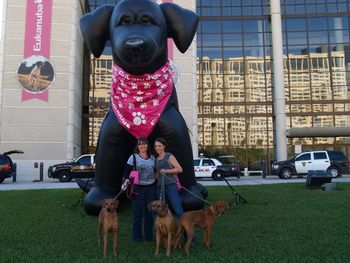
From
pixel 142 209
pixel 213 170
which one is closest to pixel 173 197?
pixel 142 209

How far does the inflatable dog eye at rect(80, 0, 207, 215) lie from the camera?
18.6 ft

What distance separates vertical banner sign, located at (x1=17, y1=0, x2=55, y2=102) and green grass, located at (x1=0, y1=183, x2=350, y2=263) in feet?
59.3

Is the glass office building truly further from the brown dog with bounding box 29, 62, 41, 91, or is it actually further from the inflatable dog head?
the inflatable dog head

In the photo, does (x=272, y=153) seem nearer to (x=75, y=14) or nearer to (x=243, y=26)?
(x=243, y=26)

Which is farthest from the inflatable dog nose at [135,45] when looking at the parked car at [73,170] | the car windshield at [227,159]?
the car windshield at [227,159]

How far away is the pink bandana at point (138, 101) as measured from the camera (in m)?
5.86

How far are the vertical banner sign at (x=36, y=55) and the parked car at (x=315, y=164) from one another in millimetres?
15264

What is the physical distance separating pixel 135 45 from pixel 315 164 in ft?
55.7

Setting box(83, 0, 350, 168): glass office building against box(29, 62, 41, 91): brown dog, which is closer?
box(29, 62, 41, 91): brown dog

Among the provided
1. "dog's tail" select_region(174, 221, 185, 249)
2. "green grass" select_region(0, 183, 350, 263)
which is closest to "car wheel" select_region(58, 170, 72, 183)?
"green grass" select_region(0, 183, 350, 263)

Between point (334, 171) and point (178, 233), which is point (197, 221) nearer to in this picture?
point (178, 233)

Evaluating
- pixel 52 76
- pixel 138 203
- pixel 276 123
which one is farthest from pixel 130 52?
pixel 276 123

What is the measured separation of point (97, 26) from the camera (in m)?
5.96

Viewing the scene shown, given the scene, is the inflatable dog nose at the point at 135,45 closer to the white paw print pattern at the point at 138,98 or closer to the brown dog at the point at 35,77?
the white paw print pattern at the point at 138,98
